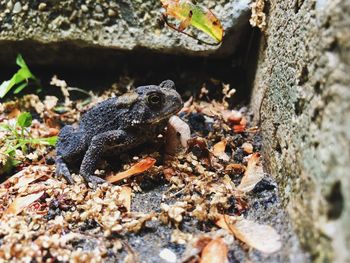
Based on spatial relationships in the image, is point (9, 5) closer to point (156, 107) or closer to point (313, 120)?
point (156, 107)

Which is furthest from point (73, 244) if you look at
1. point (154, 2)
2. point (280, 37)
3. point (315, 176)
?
point (154, 2)

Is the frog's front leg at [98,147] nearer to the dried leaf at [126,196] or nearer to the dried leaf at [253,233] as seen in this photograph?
the dried leaf at [126,196]

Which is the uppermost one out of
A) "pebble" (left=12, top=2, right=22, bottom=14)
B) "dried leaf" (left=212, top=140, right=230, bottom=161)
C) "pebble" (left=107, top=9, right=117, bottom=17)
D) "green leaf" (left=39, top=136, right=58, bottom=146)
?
"pebble" (left=107, top=9, right=117, bottom=17)

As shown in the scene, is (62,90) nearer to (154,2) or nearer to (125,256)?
(154,2)

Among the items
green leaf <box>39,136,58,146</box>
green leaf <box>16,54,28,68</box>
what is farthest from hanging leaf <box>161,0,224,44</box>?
green leaf <box>16,54,28,68</box>

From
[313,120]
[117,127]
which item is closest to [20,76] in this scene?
[117,127]

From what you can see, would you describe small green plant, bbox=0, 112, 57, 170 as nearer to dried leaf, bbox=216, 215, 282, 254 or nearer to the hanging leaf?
the hanging leaf

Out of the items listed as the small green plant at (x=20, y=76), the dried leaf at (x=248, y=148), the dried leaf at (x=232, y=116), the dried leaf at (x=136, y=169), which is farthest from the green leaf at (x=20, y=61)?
the dried leaf at (x=248, y=148)
